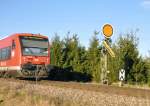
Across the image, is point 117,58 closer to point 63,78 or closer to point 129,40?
point 129,40

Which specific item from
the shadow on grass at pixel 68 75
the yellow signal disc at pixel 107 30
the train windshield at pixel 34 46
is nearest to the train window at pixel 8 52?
the train windshield at pixel 34 46

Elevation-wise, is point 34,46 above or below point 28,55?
above

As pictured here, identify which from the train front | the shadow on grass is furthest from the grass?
the shadow on grass

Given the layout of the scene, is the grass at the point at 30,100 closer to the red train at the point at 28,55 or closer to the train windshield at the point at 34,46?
the red train at the point at 28,55

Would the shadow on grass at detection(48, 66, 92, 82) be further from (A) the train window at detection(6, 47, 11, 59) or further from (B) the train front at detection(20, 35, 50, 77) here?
(B) the train front at detection(20, 35, 50, 77)

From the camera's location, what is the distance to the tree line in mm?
27938

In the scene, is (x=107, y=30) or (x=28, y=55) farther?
(x=28, y=55)

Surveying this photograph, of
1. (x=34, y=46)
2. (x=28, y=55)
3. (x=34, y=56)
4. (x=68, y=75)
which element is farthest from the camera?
(x=68, y=75)

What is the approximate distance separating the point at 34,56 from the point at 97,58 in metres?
7.60

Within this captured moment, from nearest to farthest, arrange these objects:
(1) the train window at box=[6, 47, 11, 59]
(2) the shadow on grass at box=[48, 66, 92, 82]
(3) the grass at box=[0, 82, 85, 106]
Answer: (3) the grass at box=[0, 82, 85, 106] < (1) the train window at box=[6, 47, 11, 59] < (2) the shadow on grass at box=[48, 66, 92, 82]

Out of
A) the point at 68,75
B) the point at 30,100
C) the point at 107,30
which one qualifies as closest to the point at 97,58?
the point at 68,75

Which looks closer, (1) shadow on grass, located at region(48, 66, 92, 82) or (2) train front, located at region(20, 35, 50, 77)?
(2) train front, located at region(20, 35, 50, 77)

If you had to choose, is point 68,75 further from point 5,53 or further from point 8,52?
point 8,52

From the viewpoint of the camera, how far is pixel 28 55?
26.2 meters
